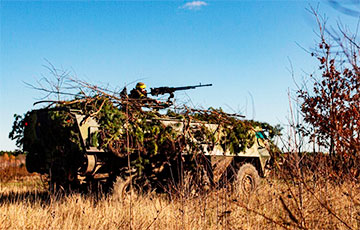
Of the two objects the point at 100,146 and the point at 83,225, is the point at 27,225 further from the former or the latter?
the point at 100,146

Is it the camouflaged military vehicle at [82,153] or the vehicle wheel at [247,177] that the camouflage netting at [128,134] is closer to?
the camouflaged military vehicle at [82,153]

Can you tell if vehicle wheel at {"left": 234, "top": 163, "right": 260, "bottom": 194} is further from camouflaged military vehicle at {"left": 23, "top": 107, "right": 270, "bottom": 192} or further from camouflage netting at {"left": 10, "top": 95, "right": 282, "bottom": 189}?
camouflage netting at {"left": 10, "top": 95, "right": 282, "bottom": 189}

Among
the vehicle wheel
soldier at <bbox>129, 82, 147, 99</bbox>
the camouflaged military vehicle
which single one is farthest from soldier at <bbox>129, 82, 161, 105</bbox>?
the vehicle wheel

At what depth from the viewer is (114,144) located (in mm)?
6898

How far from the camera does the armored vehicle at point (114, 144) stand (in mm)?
6781

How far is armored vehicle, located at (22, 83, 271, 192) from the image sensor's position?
22.2 feet

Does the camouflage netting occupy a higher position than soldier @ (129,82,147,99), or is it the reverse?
soldier @ (129,82,147,99)

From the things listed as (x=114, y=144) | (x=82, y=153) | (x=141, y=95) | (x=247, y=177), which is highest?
(x=141, y=95)

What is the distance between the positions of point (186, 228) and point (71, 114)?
129 inches

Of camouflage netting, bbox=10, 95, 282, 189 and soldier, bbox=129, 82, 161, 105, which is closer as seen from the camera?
camouflage netting, bbox=10, 95, 282, 189

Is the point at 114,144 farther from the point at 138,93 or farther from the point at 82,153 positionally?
the point at 138,93

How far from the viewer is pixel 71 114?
22.4 feet

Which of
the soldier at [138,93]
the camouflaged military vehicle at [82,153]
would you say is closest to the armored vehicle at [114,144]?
the camouflaged military vehicle at [82,153]

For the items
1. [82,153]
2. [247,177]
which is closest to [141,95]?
[82,153]
